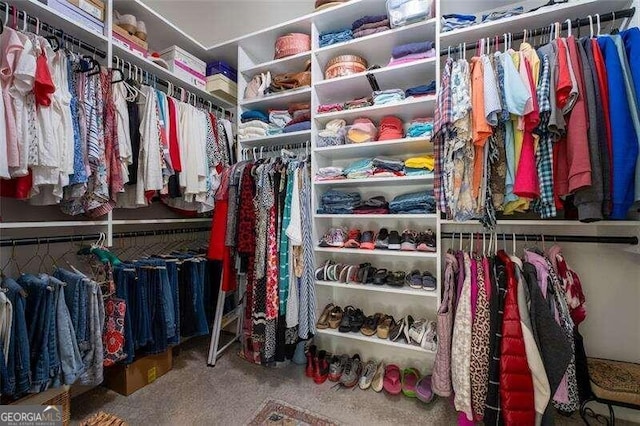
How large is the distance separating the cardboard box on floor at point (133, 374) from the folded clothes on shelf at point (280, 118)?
1830mm

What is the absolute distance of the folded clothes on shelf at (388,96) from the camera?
5.56 ft

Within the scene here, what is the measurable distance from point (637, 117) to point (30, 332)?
266 cm

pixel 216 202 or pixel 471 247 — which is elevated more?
pixel 216 202

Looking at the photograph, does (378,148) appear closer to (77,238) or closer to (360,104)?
(360,104)

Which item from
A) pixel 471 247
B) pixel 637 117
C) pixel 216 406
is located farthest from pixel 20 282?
pixel 637 117

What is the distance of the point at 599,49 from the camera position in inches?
44.9

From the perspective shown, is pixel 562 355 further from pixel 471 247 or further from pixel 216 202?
pixel 216 202

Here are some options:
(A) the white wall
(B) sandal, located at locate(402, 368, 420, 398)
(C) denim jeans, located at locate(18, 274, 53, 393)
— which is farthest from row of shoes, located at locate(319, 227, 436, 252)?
(A) the white wall

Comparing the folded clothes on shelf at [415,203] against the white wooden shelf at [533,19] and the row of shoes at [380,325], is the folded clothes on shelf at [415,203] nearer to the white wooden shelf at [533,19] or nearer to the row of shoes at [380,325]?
the row of shoes at [380,325]

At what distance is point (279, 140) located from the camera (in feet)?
6.87

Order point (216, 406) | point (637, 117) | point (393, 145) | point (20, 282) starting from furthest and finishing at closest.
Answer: point (393, 145), point (216, 406), point (20, 282), point (637, 117)

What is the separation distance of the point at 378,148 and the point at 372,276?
0.85 m

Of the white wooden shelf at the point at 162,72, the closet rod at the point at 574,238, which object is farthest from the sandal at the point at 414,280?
the white wooden shelf at the point at 162,72

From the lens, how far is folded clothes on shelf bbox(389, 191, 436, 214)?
1612mm
